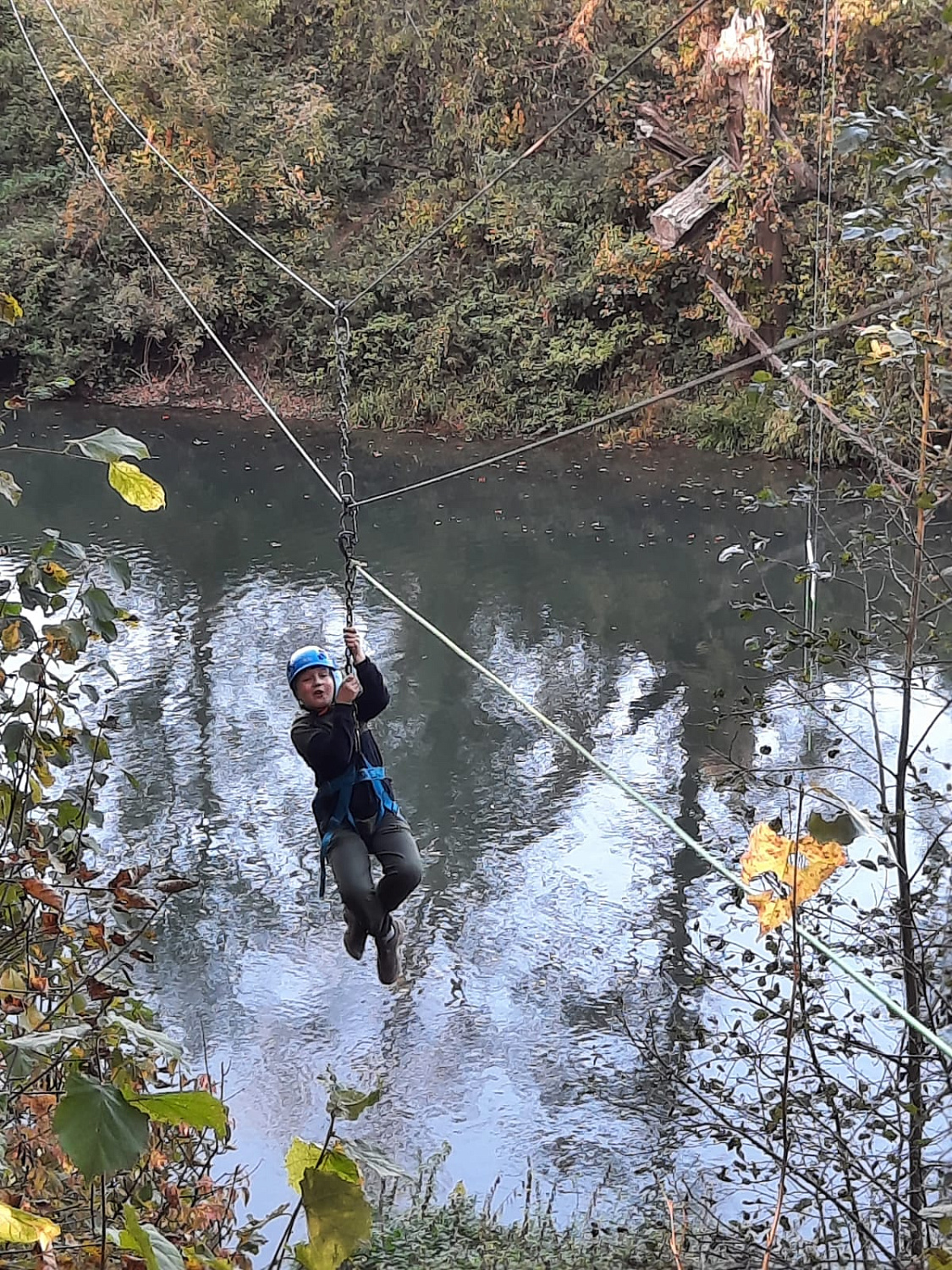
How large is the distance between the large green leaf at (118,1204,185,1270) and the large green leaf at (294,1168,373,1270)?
0.10 meters

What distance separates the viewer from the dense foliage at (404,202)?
11.2 m

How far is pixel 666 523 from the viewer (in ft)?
30.0

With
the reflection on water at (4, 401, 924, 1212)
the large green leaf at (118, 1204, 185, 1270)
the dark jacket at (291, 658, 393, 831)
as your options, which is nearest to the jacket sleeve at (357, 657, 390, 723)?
the dark jacket at (291, 658, 393, 831)

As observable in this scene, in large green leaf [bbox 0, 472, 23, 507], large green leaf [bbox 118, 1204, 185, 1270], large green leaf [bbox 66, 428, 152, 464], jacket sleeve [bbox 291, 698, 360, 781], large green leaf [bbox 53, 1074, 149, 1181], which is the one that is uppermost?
jacket sleeve [bbox 291, 698, 360, 781]

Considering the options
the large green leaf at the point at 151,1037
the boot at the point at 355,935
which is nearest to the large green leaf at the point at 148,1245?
the large green leaf at the point at 151,1037

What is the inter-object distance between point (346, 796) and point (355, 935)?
0.38 m

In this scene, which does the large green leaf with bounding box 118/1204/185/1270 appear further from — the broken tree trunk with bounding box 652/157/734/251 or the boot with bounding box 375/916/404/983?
the broken tree trunk with bounding box 652/157/734/251

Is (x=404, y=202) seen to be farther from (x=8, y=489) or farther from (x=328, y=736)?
(x=8, y=489)

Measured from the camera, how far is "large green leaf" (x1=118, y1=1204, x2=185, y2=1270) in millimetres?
878

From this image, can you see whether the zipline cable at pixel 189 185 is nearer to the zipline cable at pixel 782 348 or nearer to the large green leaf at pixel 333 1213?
the zipline cable at pixel 782 348

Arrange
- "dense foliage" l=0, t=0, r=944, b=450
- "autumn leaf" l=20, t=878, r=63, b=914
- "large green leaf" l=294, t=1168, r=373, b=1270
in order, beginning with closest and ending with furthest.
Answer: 1. "large green leaf" l=294, t=1168, r=373, b=1270
2. "autumn leaf" l=20, t=878, r=63, b=914
3. "dense foliage" l=0, t=0, r=944, b=450

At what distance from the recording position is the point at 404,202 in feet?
42.9

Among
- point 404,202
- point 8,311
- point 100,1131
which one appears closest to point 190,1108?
point 100,1131

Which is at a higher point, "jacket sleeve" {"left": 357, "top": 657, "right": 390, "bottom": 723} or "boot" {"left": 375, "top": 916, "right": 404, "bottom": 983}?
"jacket sleeve" {"left": 357, "top": 657, "right": 390, "bottom": 723}
